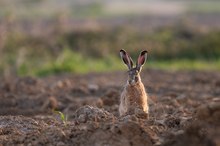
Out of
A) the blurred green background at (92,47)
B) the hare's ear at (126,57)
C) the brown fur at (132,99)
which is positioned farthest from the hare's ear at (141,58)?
the blurred green background at (92,47)

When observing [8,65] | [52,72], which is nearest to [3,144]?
[52,72]

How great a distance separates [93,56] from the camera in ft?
73.9

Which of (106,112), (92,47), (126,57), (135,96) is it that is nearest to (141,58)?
(126,57)

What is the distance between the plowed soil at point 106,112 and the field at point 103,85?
10 millimetres

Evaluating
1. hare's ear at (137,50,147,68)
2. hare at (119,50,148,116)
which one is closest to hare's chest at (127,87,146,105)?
hare at (119,50,148,116)

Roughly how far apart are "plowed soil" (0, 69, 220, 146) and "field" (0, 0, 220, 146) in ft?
0.03

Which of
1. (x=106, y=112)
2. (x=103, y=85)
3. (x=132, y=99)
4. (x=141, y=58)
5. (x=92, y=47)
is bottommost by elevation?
(x=106, y=112)

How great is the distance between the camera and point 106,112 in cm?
746

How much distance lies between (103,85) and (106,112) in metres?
6.53

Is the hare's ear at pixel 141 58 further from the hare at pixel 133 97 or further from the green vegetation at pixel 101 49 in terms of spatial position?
the green vegetation at pixel 101 49

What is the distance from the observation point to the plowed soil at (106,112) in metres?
6.30

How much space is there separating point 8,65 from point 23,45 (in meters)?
3.85

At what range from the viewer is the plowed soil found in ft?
20.7

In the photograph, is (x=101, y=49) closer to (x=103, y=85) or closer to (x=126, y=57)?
(x=103, y=85)
